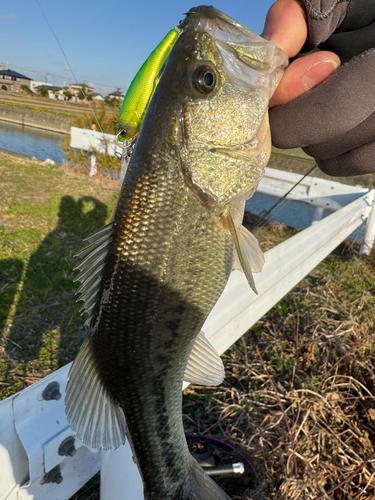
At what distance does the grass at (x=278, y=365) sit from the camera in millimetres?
2527

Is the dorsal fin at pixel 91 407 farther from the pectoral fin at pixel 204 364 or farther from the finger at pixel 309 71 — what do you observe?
the finger at pixel 309 71

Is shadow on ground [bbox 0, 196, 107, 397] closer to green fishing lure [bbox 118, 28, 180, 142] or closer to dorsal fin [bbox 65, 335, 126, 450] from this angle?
dorsal fin [bbox 65, 335, 126, 450]

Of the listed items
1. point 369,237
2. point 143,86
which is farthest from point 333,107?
point 369,237

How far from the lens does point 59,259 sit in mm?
5164

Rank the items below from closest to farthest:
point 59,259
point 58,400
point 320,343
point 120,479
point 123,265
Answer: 1. point 123,265
2. point 58,400
3. point 120,479
4. point 320,343
5. point 59,259

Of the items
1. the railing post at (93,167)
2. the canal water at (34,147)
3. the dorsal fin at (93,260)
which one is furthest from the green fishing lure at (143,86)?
the canal water at (34,147)

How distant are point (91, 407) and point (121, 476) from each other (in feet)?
1.97

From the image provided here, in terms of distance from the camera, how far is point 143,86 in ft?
5.26

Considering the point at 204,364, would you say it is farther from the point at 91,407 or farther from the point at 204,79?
the point at 204,79

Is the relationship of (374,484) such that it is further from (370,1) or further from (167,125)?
(370,1)

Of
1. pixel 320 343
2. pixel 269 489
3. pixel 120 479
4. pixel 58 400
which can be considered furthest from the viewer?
pixel 320 343

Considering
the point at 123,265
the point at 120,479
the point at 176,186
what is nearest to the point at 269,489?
the point at 120,479

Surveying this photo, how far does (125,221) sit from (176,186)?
0.79ft

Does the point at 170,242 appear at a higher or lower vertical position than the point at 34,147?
lower
